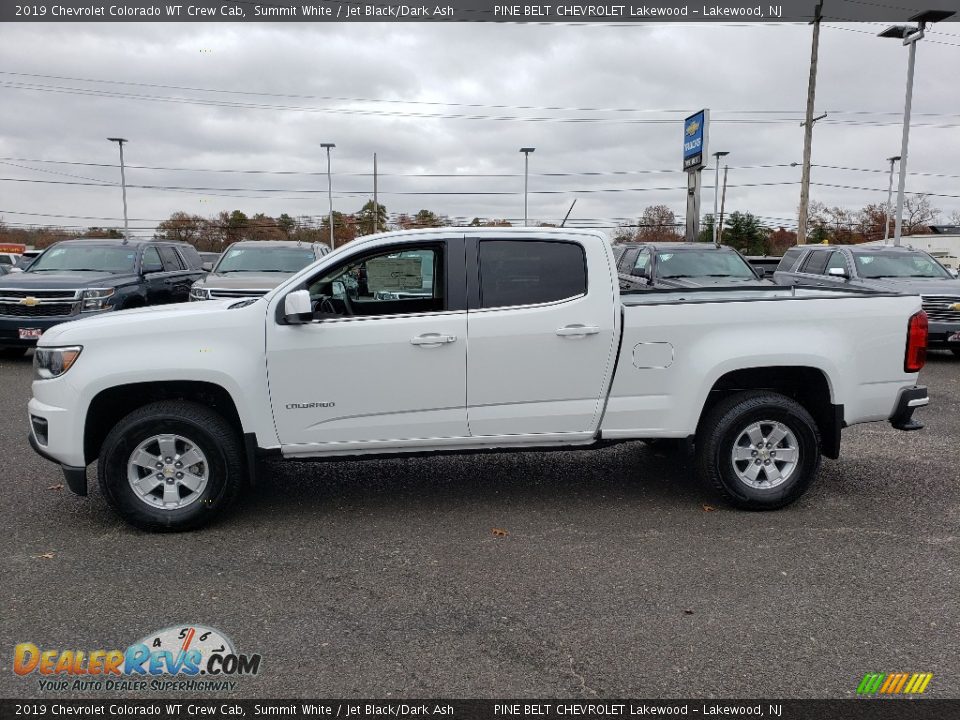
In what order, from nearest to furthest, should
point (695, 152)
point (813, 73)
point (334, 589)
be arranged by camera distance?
point (334, 589), point (813, 73), point (695, 152)

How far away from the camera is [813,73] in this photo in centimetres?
2584

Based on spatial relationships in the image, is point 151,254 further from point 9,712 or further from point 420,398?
point 9,712

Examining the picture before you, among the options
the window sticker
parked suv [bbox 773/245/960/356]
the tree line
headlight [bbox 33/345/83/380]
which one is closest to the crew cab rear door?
the window sticker

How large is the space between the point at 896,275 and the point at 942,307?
4.10ft

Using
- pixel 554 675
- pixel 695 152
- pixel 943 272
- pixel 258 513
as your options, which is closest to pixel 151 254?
pixel 258 513

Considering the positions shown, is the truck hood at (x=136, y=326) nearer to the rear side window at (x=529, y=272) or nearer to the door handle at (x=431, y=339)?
the door handle at (x=431, y=339)

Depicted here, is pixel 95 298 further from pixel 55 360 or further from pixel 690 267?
pixel 690 267

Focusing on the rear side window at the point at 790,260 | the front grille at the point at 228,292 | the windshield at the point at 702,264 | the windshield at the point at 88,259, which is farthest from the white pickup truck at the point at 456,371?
the rear side window at the point at 790,260

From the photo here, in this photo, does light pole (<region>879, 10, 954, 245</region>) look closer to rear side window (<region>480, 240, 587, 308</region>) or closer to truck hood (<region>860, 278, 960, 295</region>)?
truck hood (<region>860, 278, 960, 295</region>)

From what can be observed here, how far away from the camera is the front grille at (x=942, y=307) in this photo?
12.2m

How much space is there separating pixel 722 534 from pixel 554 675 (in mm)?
2058

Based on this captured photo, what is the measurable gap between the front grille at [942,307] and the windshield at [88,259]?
13.0 meters

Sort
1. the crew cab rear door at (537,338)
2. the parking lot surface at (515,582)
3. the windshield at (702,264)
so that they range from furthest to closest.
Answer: the windshield at (702,264)
the crew cab rear door at (537,338)
the parking lot surface at (515,582)

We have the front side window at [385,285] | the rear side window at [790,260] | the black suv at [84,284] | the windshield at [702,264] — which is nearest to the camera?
the front side window at [385,285]
